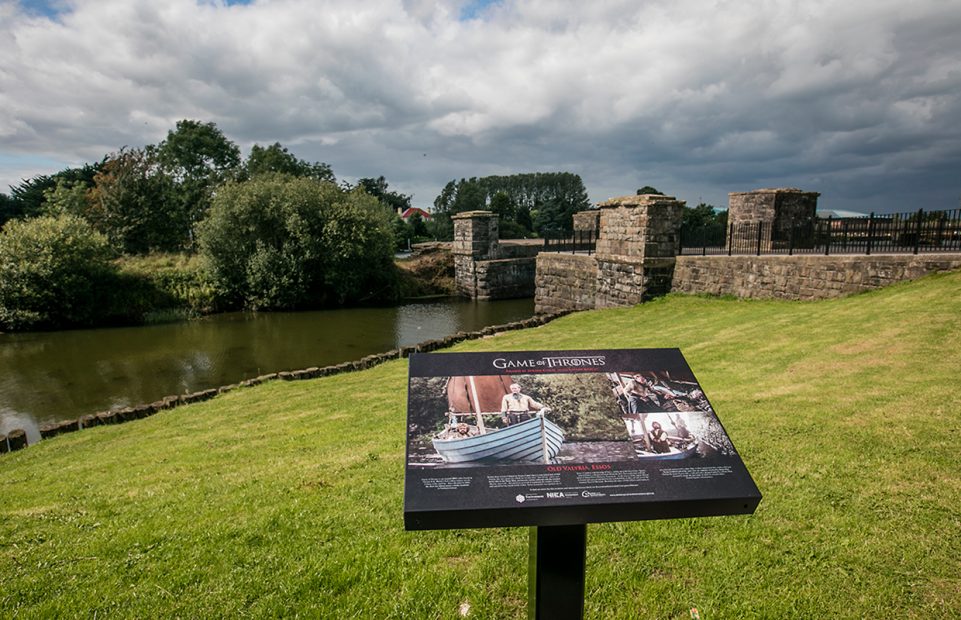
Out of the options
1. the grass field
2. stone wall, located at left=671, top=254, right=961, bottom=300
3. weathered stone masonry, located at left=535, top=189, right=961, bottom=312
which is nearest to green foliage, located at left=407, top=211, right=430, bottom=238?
weathered stone masonry, located at left=535, top=189, right=961, bottom=312

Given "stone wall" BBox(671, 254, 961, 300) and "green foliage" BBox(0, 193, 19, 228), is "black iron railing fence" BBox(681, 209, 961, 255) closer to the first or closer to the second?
"stone wall" BBox(671, 254, 961, 300)

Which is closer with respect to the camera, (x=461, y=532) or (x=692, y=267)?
(x=461, y=532)

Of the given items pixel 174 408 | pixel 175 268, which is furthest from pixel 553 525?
pixel 175 268

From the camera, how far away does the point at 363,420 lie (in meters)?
6.79

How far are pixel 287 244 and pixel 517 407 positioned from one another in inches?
973

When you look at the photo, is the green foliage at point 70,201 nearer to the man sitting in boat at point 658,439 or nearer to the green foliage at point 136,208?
the green foliage at point 136,208

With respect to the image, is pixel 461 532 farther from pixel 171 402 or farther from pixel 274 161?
pixel 274 161

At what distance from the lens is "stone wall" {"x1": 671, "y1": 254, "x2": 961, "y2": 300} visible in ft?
36.1

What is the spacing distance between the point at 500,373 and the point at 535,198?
78.3m

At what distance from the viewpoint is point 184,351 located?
16.6 meters

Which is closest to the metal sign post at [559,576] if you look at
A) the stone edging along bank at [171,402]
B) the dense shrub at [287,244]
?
the stone edging along bank at [171,402]

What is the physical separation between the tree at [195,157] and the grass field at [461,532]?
125ft

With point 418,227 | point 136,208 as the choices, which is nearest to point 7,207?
point 136,208

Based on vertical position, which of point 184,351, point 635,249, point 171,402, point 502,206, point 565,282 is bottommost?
point 184,351
